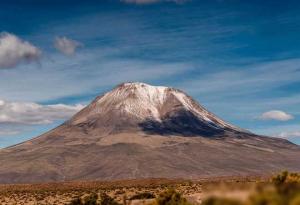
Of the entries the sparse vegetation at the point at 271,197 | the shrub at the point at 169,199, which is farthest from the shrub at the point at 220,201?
the shrub at the point at 169,199

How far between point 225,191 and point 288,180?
3671 centimetres

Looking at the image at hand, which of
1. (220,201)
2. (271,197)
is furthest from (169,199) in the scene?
(271,197)

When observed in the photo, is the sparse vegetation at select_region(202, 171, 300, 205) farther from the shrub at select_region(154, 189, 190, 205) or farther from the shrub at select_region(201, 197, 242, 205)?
the shrub at select_region(154, 189, 190, 205)

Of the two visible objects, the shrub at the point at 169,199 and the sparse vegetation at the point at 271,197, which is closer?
the sparse vegetation at the point at 271,197

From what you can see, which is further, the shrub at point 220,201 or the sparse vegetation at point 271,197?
the shrub at point 220,201

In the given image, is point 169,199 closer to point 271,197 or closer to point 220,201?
point 220,201

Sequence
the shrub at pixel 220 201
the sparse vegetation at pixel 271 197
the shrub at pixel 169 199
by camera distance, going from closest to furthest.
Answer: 1. the sparse vegetation at pixel 271 197
2. the shrub at pixel 220 201
3. the shrub at pixel 169 199

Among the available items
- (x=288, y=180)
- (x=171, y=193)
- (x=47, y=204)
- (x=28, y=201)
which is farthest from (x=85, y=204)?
(x=28, y=201)

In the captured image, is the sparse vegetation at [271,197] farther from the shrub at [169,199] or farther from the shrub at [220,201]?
the shrub at [169,199]

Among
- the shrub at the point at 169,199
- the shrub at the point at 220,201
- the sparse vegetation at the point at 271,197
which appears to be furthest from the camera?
the shrub at the point at 169,199

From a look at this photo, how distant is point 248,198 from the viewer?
14695 mm

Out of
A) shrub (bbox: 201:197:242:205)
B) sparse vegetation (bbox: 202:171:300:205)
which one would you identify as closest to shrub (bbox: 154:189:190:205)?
shrub (bbox: 201:197:242:205)

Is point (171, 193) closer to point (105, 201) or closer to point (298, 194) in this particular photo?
point (105, 201)

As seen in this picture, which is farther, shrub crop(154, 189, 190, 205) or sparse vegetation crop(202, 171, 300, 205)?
shrub crop(154, 189, 190, 205)
